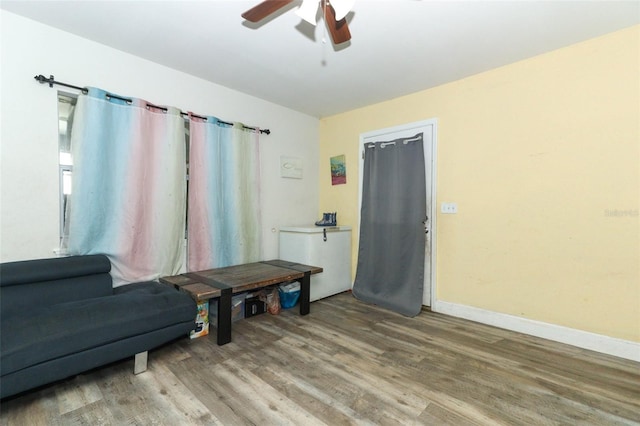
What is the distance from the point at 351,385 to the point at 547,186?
2285mm

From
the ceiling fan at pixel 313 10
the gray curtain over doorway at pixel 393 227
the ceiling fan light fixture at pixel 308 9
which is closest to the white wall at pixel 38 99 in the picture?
the ceiling fan at pixel 313 10

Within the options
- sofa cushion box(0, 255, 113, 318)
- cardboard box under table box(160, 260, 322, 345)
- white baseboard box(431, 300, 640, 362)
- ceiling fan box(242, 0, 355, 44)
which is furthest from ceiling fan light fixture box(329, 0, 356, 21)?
white baseboard box(431, 300, 640, 362)

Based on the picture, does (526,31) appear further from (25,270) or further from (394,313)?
(25,270)

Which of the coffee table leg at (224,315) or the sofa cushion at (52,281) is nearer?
the sofa cushion at (52,281)

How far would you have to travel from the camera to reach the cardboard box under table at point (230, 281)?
2.28 metres

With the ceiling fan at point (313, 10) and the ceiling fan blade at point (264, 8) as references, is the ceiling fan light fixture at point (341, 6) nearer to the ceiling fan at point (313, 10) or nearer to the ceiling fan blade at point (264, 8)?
the ceiling fan at point (313, 10)

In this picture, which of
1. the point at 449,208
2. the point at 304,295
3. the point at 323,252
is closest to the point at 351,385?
the point at 304,295

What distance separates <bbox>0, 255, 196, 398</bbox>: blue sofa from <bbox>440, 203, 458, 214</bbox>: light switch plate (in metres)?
2.55

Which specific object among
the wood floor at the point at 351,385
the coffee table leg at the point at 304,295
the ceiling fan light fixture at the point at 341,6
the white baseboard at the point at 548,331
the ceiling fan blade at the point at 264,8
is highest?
the ceiling fan blade at the point at 264,8

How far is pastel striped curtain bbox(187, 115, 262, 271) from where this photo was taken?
2.84 m

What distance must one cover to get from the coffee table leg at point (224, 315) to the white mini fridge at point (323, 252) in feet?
3.88

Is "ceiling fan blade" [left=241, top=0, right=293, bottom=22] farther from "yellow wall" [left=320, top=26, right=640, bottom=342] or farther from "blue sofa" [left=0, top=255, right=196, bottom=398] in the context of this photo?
"yellow wall" [left=320, top=26, right=640, bottom=342]

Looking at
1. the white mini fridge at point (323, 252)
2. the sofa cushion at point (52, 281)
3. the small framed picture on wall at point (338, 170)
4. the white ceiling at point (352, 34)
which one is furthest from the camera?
the small framed picture on wall at point (338, 170)

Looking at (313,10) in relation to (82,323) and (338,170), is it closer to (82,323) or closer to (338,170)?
(82,323)
